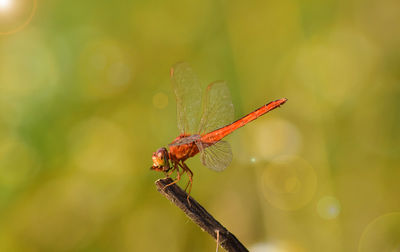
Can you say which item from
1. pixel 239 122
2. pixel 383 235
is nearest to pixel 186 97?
pixel 239 122

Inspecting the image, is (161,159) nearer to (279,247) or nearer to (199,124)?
(199,124)

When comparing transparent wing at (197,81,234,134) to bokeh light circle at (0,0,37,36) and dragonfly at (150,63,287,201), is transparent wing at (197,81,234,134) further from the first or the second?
bokeh light circle at (0,0,37,36)

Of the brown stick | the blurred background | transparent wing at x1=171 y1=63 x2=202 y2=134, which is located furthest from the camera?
the blurred background

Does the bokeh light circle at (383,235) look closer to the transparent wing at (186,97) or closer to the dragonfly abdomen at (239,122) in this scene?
the dragonfly abdomen at (239,122)

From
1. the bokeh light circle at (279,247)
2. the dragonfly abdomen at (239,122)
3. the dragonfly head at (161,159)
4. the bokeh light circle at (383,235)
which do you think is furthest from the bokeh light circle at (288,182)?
the dragonfly head at (161,159)

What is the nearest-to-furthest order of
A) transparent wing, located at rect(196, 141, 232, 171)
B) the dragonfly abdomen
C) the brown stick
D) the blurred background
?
1. the brown stick
2. transparent wing, located at rect(196, 141, 232, 171)
3. the dragonfly abdomen
4. the blurred background

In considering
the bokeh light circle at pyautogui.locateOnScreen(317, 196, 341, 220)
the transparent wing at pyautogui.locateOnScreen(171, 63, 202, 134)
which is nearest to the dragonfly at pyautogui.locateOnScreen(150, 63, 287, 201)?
the transparent wing at pyautogui.locateOnScreen(171, 63, 202, 134)

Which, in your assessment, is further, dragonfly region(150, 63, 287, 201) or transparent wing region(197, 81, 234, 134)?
transparent wing region(197, 81, 234, 134)

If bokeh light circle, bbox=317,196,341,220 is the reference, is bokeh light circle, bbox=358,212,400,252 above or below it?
below
